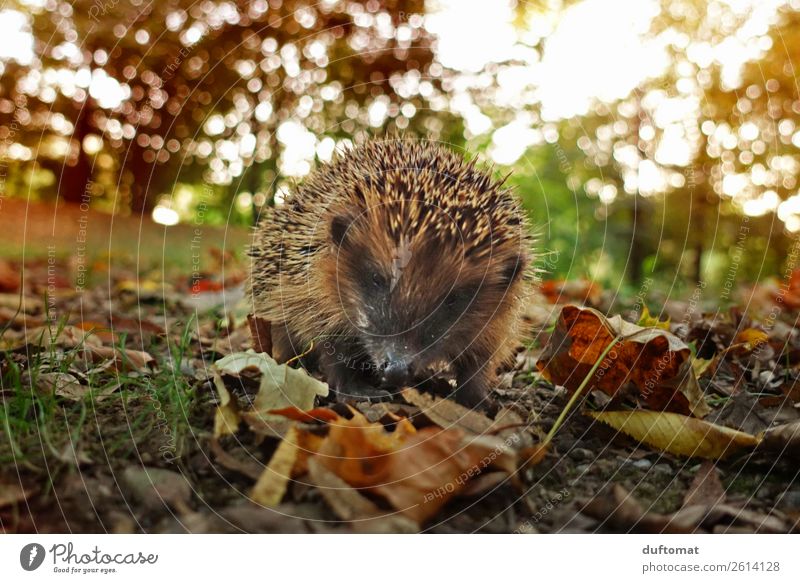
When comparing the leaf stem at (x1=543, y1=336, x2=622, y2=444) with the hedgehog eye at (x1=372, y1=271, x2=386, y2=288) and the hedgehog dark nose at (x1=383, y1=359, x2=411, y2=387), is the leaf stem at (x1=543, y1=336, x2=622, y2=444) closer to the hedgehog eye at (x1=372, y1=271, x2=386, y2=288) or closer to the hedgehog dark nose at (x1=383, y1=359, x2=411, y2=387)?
the hedgehog dark nose at (x1=383, y1=359, x2=411, y2=387)

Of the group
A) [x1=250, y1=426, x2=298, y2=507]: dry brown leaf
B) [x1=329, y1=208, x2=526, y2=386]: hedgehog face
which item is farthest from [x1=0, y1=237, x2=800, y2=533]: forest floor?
[x1=329, y1=208, x2=526, y2=386]: hedgehog face

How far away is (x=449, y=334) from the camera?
76.9 inches

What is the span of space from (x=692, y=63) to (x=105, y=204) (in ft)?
6.75

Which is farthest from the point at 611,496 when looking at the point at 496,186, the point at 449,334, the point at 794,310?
the point at 794,310

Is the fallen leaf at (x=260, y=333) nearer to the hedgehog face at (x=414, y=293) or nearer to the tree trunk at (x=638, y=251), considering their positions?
the hedgehog face at (x=414, y=293)

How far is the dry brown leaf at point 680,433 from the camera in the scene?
4.36 feet

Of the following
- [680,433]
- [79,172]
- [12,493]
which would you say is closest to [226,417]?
[12,493]

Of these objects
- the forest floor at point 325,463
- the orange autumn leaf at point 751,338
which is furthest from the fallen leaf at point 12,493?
the orange autumn leaf at point 751,338

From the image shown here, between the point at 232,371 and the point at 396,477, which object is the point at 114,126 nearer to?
the point at 232,371

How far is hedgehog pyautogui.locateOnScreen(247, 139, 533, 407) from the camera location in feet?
6.00

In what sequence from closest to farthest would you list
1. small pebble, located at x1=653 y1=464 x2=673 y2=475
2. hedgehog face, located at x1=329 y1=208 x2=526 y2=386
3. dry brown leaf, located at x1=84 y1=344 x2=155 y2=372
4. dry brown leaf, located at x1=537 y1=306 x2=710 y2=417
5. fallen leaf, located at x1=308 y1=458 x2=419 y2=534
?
1. fallen leaf, located at x1=308 y1=458 x2=419 y2=534
2. small pebble, located at x1=653 y1=464 x2=673 y2=475
3. dry brown leaf, located at x1=537 y1=306 x2=710 y2=417
4. dry brown leaf, located at x1=84 y1=344 x2=155 y2=372
5. hedgehog face, located at x1=329 y1=208 x2=526 y2=386
